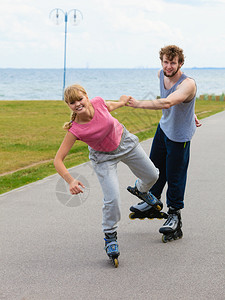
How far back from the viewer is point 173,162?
17.5 feet

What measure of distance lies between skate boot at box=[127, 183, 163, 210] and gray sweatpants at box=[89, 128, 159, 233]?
1.68 feet

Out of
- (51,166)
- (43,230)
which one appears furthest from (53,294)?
(51,166)

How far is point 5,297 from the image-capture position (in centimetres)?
394

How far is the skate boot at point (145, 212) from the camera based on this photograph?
18.7 feet

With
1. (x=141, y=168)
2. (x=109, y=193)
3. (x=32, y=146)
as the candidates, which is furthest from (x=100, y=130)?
(x=32, y=146)

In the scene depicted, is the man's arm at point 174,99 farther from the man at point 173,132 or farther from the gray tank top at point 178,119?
the gray tank top at point 178,119

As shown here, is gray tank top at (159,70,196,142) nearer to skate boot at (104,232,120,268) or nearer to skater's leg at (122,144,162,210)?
skater's leg at (122,144,162,210)

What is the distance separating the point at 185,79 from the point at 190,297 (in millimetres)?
2044

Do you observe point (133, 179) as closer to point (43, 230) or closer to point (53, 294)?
point (43, 230)

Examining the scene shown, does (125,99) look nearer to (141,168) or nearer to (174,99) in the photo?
(174,99)

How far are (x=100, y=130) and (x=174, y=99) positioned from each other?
705 millimetres
